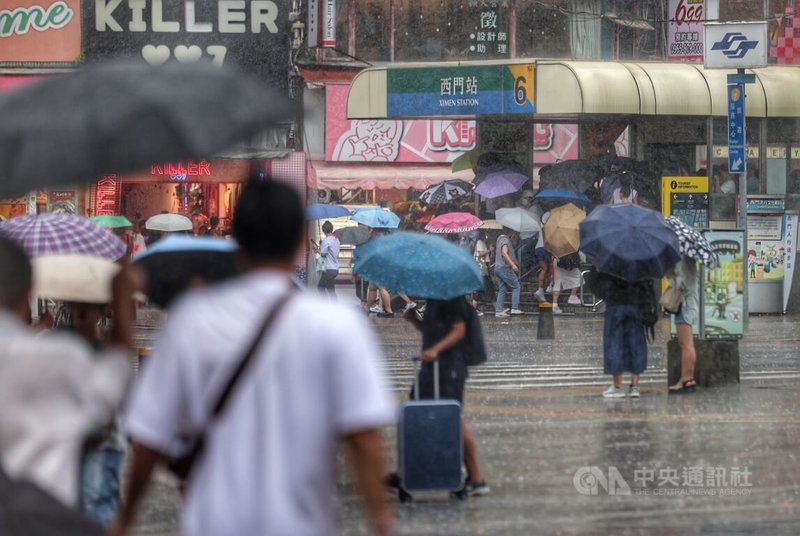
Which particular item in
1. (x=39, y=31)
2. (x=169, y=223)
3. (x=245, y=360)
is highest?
→ (x=39, y=31)

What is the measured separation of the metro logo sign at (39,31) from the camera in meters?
37.8

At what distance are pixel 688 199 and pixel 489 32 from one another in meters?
14.7

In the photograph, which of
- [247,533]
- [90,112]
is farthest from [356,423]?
[90,112]

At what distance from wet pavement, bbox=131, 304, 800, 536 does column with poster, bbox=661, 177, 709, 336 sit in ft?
19.1

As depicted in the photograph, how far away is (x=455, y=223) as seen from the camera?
30.5m

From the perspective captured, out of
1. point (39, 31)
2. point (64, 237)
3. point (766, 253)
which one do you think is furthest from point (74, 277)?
point (39, 31)

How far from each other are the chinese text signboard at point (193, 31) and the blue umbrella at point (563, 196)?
36.1ft

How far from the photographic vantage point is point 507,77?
99.2 feet

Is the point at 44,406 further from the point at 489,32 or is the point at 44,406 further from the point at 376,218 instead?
the point at 489,32

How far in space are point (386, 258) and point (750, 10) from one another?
96.2ft

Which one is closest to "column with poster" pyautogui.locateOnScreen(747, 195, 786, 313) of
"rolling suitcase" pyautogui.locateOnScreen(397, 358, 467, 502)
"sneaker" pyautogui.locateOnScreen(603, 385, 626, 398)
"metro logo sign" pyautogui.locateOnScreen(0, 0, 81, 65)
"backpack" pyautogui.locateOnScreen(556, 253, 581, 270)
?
"backpack" pyautogui.locateOnScreen(556, 253, 581, 270)

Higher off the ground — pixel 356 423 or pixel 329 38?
pixel 329 38

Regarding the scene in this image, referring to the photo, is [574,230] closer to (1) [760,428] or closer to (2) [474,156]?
(2) [474,156]

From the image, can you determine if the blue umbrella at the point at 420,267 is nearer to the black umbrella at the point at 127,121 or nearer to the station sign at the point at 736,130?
the black umbrella at the point at 127,121
